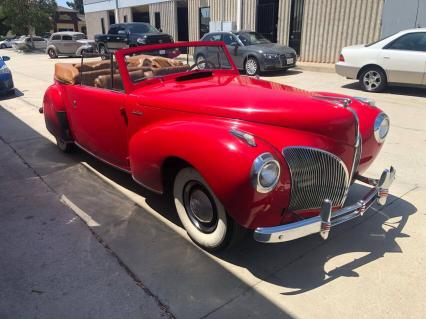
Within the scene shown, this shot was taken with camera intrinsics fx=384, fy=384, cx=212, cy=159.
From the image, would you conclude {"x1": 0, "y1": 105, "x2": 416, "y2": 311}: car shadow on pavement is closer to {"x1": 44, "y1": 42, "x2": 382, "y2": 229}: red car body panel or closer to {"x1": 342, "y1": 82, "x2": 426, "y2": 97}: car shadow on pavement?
{"x1": 44, "y1": 42, "x2": 382, "y2": 229}: red car body panel

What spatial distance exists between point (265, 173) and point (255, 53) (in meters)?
10.3

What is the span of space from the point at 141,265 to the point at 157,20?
2309 centimetres

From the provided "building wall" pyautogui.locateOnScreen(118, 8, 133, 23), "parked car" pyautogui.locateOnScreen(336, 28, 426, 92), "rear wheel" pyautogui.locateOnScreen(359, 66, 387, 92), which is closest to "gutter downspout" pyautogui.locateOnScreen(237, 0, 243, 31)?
"parked car" pyautogui.locateOnScreen(336, 28, 426, 92)

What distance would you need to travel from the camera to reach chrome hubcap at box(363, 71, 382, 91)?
9078 mm

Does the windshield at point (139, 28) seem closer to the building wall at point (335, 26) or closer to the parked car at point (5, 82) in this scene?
the building wall at point (335, 26)

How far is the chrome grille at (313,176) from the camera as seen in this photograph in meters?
2.50

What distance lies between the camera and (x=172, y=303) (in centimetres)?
247

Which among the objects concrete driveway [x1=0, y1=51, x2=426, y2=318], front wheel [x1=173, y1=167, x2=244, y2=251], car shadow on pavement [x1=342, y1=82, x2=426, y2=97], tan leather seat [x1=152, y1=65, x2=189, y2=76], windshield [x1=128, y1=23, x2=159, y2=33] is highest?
windshield [x1=128, y1=23, x2=159, y2=33]

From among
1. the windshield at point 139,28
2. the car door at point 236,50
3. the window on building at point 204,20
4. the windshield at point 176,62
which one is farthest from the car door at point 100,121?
the window on building at point 204,20

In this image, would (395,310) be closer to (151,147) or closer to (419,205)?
(419,205)

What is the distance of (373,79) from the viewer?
9.16m

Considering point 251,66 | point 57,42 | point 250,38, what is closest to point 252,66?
point 251,66

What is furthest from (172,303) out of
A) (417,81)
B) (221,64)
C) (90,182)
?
(417,81)

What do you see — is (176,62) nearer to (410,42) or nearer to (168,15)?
(410,42)
